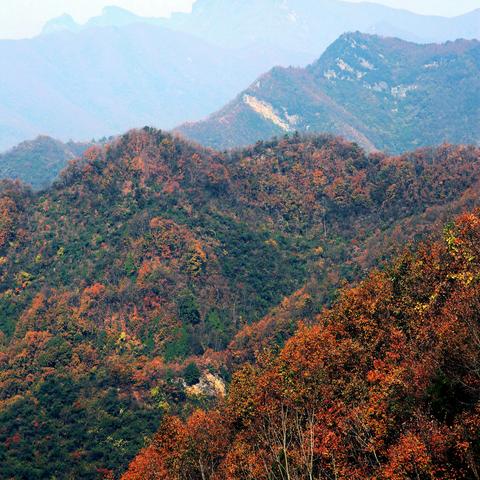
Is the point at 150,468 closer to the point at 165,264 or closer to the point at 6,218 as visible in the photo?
the point at 165,264

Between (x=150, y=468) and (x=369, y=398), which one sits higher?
(x=369, y=398)

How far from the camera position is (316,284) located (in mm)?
106188

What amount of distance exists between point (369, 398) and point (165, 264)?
71336 mm

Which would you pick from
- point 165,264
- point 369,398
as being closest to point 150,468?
point 369,398

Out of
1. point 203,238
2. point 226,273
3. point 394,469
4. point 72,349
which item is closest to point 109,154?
point 203,238

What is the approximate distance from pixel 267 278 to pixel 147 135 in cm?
4504

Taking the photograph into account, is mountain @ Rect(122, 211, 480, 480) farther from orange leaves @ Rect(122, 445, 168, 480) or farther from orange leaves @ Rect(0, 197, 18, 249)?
orange leaves @ Rect(0, 197, 18, 249)

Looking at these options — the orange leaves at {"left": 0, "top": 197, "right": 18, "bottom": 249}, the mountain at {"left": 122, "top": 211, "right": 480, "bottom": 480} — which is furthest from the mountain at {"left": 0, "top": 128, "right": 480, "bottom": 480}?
the mountain at {"left": 122, "top": 211, "right": 480, "bottom": 480}

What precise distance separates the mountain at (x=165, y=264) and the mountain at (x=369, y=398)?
20651 mm

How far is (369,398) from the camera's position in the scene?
3956cm

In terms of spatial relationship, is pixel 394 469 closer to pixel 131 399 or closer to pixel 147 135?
pixel 131 399

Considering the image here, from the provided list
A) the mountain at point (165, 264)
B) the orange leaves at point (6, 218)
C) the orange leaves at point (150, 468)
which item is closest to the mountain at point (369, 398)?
the orange leaves at point (150, 468)

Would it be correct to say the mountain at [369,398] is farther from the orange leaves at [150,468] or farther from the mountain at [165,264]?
the mountain at [165,264]

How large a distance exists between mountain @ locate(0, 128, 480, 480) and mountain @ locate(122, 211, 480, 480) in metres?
20.7
